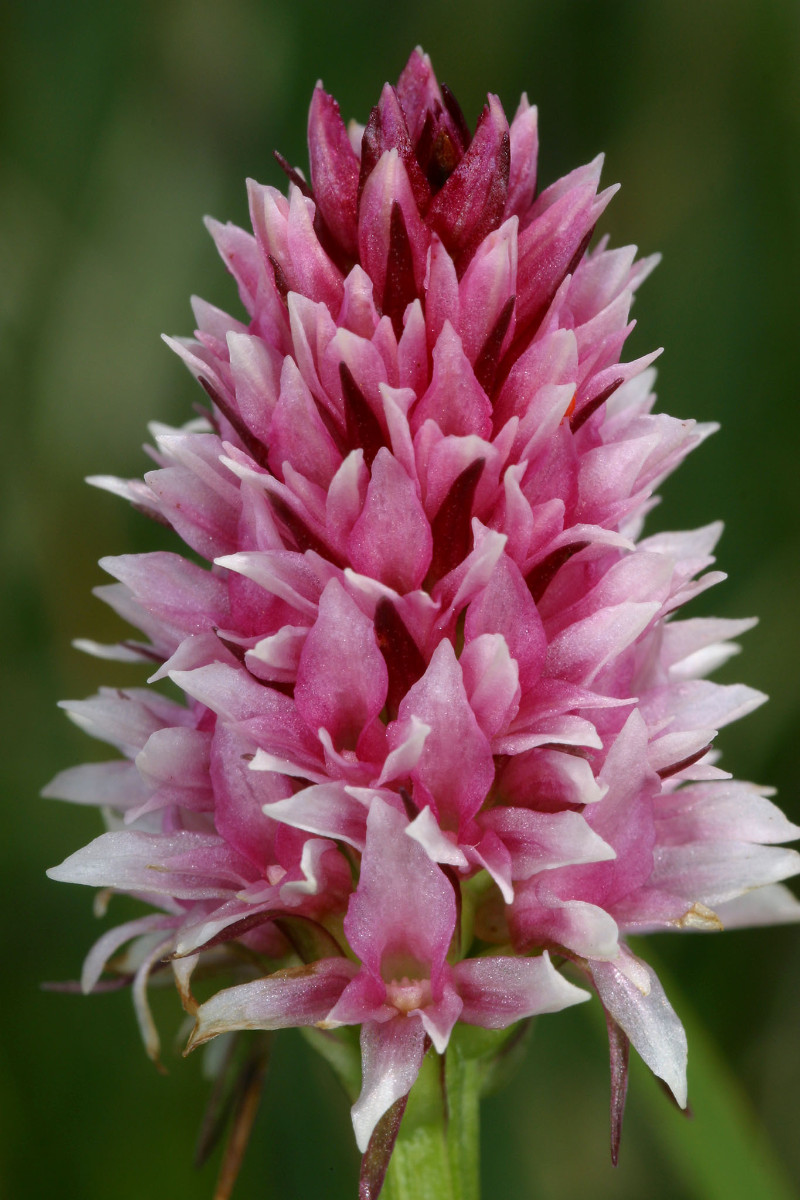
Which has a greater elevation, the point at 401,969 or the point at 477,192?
the point at 477,192

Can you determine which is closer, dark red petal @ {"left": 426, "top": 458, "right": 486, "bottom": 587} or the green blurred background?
dark red petal @ {"left": 426, "top": 458, "right": 486, "bottom": 587}

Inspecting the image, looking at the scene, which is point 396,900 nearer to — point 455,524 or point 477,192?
point 455,524

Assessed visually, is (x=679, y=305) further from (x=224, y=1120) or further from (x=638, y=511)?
(x=224, y=1120)

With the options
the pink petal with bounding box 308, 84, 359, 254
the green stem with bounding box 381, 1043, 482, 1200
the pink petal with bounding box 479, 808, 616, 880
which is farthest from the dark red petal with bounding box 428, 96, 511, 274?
the green stem with bounding box 381, 1043, 482, 1200

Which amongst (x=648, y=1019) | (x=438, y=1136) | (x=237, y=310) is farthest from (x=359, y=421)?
(x=237, y=310)

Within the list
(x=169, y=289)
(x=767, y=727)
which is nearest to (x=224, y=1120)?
(x=767, y=727)

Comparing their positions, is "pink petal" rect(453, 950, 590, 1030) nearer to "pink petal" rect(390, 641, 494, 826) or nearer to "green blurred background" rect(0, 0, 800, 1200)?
"pink petal" rect(390, 641, 494, 826)

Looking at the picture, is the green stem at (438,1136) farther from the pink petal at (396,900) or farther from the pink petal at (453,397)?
the pink petal at (453,397)
